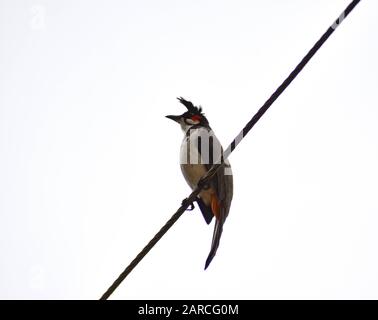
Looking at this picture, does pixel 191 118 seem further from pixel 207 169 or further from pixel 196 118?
pixel 207 169

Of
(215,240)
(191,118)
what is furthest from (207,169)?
(215,240)

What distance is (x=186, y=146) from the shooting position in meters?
6.23

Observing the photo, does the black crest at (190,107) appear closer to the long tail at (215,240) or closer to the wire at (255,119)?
the long tail at (215,240)

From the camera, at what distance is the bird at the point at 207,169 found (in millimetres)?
5977

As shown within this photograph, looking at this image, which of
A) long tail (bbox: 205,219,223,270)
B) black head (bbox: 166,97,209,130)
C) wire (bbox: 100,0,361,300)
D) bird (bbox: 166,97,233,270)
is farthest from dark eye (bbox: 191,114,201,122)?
wire (bbox: 100,0,361,300)

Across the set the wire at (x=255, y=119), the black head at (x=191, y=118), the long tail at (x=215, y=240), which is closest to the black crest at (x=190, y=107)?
the black head at (x=191, y=118)

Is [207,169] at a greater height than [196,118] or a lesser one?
lesser

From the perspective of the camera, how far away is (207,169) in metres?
6.15

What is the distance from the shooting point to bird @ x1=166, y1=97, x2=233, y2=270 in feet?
19.6

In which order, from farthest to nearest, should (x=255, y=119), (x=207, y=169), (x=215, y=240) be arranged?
(x=207, y=169), (x=215, y=240), (x=255, y=119)
